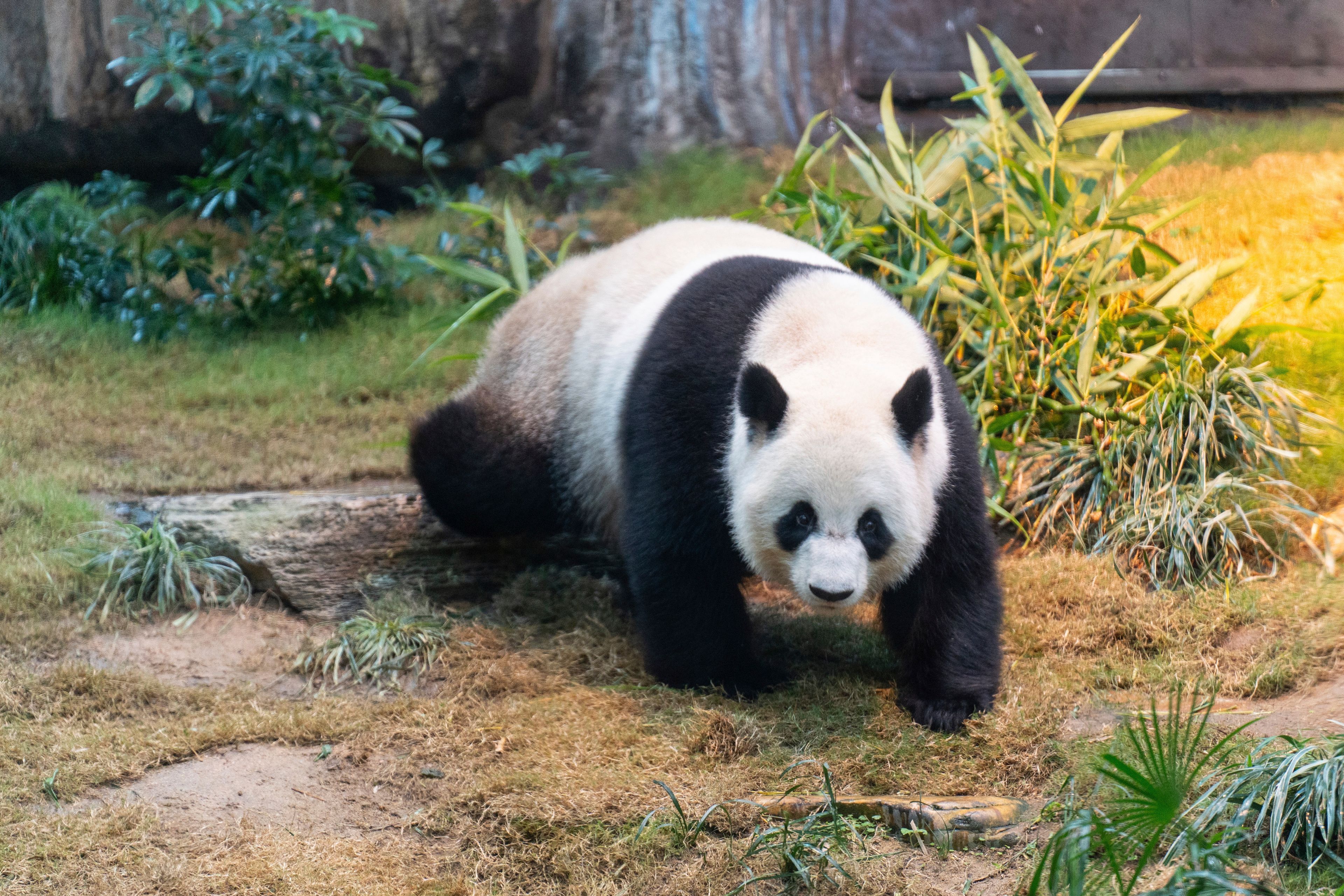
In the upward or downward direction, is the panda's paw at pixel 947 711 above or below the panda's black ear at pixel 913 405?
below

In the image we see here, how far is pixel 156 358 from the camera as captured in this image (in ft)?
20.5

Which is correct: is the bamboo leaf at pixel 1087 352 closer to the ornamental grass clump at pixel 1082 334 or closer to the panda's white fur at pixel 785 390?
the ornamental grass clump at pixel 1082 334

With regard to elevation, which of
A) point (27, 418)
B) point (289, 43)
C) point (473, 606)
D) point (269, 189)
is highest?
point (289, 43)

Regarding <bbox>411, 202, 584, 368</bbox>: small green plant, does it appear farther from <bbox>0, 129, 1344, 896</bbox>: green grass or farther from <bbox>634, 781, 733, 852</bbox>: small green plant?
<bbox>634, 781, 733, 852</bbox>: small green plant

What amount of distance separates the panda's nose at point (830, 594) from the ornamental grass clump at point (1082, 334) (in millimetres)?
1634

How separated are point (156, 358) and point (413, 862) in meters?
4.48

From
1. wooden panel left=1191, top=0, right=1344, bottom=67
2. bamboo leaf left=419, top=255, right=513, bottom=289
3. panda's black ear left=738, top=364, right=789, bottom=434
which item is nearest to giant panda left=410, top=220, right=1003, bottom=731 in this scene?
panda's black ear left=738, top=364, right=789, bottom=434

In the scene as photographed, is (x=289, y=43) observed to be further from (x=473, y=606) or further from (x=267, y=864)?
(x=267, y=864)

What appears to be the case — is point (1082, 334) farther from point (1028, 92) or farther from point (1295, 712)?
point (1295, 712)

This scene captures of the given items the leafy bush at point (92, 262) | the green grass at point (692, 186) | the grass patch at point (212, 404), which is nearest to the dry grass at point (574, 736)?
the grass patch at point (212, 404)

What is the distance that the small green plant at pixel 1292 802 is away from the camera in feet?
7.22

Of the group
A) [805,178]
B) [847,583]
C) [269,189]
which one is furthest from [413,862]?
[269,189]

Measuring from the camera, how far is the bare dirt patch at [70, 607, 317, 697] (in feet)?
12.2

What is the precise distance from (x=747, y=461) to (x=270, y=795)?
5.01 feet
